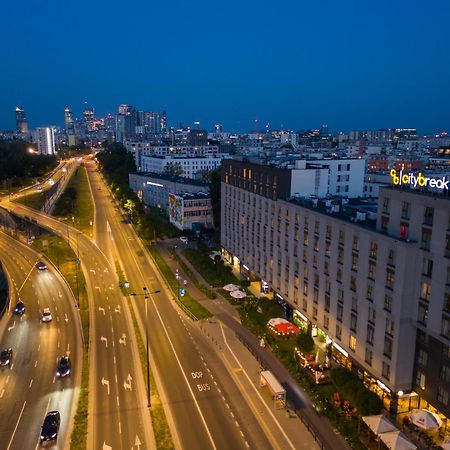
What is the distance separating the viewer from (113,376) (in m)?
51.5

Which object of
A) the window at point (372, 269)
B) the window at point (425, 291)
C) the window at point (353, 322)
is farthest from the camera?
the window at point (353, 322)

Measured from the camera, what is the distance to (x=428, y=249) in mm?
40781

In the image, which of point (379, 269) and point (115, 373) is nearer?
point (379, 269)

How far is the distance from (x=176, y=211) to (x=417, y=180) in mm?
93676

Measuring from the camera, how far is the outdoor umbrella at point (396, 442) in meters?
37.5

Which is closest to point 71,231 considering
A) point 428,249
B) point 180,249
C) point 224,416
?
point 180,249

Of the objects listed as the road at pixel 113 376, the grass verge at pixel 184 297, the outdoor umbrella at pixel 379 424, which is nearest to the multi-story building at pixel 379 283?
the outdoor umbrella at pixel 379 424

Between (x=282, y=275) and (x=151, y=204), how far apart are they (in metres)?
106

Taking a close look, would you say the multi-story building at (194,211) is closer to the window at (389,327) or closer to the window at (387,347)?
the window at (387,347)

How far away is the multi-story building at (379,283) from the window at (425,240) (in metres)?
0.08

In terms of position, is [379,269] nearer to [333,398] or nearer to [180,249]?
[333,398]

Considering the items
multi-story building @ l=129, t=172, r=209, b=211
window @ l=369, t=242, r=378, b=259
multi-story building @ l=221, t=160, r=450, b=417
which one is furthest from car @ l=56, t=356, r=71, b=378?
multi-story building @ l=129, t=172, r=209, b=211

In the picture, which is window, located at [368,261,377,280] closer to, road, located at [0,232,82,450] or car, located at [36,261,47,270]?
road, located at [0,232,82,450]

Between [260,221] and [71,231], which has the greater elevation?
[260,221]
